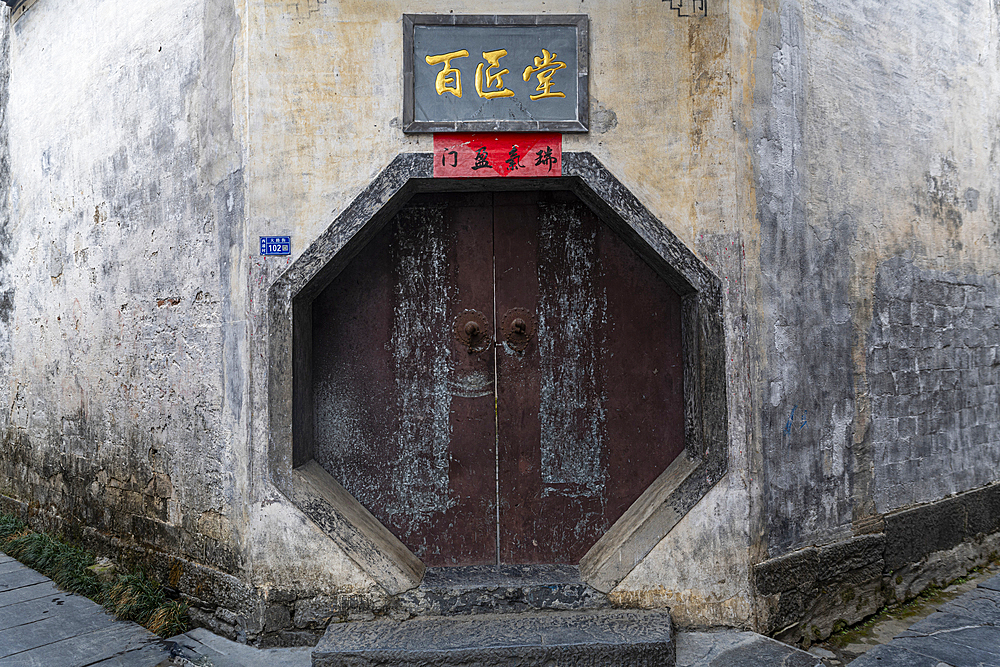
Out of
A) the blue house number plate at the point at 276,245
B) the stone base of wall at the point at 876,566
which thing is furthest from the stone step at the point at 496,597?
the blue house number plate at the point at 276,245

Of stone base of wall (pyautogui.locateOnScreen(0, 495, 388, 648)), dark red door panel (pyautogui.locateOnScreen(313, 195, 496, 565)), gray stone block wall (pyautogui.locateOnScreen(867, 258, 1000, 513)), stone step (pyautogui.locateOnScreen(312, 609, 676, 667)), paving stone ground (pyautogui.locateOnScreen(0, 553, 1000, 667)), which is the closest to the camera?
stone step (pyautogui.locateOnScreen(312, 609, 676, 667))

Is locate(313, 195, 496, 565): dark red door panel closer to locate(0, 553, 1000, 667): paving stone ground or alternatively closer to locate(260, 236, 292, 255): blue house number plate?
locate(260, 236, 292, 255): blue house number plate

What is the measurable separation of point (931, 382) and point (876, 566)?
122 cm

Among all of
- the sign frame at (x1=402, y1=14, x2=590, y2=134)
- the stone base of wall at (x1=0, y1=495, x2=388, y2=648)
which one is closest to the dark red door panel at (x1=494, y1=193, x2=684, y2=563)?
the sign frame at (x1=402, y1=14, x2=590, y2=134)

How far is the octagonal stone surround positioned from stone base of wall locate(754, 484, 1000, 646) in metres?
0.56

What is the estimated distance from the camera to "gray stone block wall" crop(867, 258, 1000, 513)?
355 centimetres

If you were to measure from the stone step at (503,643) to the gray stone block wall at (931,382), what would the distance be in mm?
1709

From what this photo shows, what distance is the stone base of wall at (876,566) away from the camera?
3.02 m

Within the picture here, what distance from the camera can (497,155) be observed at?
9.85 feet

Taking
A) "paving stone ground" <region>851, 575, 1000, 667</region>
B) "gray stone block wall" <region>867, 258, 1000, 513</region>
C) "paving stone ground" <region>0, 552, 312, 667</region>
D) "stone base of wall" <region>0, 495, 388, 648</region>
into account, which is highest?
"gray stone block wall" <region>867, 258, 1000, 513</region>

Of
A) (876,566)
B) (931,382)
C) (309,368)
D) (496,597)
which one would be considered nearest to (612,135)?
(309,368)

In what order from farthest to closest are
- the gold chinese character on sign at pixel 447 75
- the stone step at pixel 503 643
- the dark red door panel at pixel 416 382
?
the dark red door panel at pixel 416 382 → the gold chinese character on sign at pixel 447 75 → the stone step at pixel 503 643

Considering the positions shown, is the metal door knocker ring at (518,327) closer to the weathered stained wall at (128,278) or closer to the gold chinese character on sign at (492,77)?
the gold chinese character on sign at (492,77)

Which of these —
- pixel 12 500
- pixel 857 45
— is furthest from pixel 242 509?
pixel 857 45
